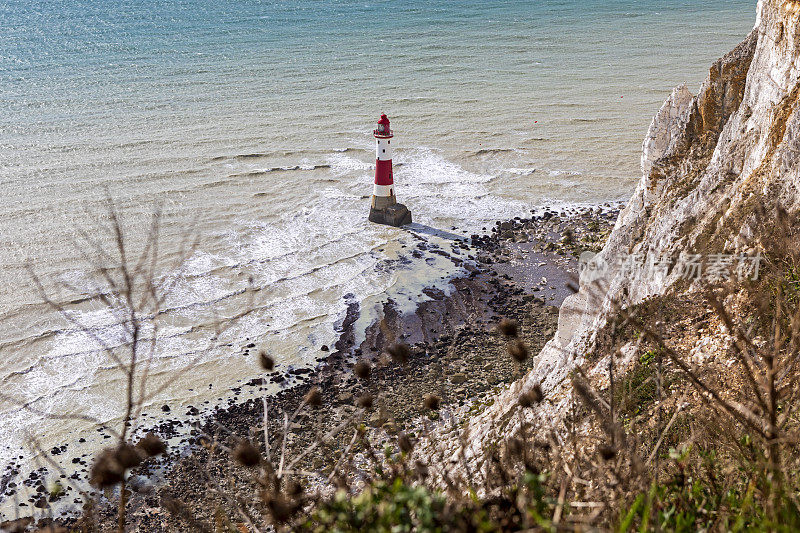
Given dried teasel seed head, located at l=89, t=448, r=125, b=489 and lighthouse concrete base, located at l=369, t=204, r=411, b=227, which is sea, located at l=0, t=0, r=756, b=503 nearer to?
lighthouse concrete base, located at l=369, t=204, r=411, b=227

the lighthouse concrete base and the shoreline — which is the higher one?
the lighthouse concrete base

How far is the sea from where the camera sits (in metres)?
11.6

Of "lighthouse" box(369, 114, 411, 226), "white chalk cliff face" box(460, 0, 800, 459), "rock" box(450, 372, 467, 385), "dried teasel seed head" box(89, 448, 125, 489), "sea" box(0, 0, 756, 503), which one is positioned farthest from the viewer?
"lighthouse" box(369, 114, 411, 226)

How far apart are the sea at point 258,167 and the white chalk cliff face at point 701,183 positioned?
3513 mm

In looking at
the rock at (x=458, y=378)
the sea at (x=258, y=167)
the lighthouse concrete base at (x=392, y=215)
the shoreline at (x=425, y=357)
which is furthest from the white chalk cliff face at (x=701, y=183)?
the lighthouse concrete base at (x=392, y=215)

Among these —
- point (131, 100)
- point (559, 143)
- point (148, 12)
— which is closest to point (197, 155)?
point (131, 100)

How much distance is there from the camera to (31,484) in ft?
28.8

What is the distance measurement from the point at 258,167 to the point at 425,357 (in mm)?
10810

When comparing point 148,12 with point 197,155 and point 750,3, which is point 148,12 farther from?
point 750,3

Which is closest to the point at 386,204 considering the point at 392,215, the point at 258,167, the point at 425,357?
the point at 392,215

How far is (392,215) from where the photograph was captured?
1583 cm

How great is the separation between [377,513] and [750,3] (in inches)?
2254

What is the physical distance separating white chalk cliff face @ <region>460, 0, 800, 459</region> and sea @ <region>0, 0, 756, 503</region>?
351cm

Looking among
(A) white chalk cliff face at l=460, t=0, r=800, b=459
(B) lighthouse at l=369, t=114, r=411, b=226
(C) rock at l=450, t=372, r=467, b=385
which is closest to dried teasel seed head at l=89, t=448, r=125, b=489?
(A) white chalk cliff face at l=460, t=0, r=800, b=459
